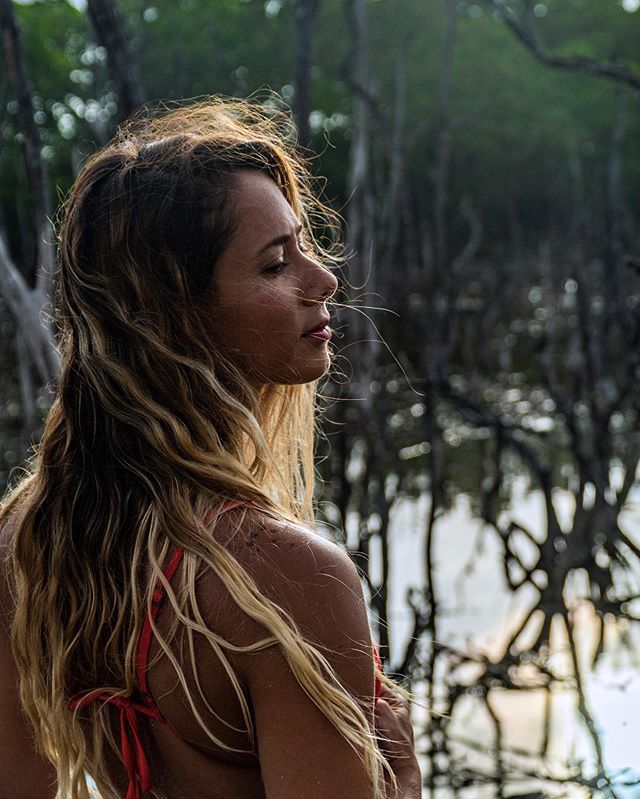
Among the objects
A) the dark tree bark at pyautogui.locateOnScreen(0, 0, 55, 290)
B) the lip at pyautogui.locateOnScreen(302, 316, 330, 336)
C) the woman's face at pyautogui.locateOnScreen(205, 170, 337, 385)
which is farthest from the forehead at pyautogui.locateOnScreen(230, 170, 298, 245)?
the dark tree bark at pyautogui.locateOnScreen(0, 0, 55, 290)

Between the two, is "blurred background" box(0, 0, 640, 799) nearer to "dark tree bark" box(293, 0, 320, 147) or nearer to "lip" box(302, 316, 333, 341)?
"dark tree bark" box(293, 0, 320, 147)

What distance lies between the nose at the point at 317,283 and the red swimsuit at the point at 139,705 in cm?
31

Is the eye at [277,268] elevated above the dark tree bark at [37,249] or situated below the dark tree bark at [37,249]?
above

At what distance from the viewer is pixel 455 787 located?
397 centimetres

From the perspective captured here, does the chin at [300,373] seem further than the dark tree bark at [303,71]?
No

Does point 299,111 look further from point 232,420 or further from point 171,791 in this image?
point 171,791

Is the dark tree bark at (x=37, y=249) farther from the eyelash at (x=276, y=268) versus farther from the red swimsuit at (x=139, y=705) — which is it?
the red swimsuit at (x=139, y=705)

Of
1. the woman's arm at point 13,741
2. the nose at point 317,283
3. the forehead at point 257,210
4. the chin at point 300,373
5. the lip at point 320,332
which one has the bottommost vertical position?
the woman's arm at point 13,741

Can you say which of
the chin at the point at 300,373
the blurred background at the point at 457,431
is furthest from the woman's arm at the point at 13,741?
the blurred background at the point at 457,431

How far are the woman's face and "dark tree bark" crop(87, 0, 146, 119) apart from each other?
138 centimetres

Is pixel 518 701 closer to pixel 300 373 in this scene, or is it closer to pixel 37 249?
pixel 37 249

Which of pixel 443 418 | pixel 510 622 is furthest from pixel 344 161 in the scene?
pixel 510 622

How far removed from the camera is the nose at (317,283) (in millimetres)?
1416

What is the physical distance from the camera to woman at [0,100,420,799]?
1.18 metres
